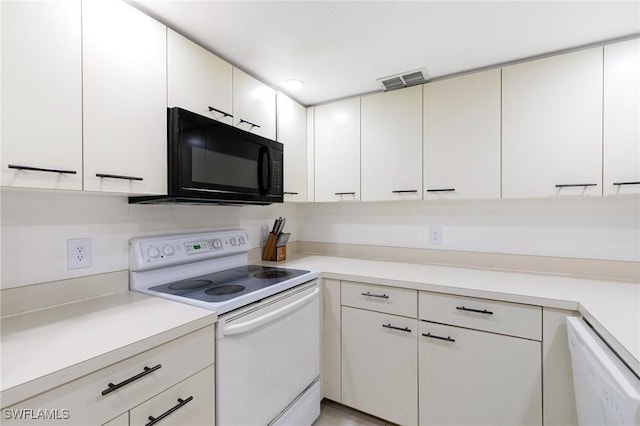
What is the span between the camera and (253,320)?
1.28m

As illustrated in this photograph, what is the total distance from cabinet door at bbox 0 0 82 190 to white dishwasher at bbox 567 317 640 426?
1.76 meters

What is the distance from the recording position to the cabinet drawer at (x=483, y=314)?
134 centimetres

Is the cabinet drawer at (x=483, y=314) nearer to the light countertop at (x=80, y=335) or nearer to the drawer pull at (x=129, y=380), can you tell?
the light countertop at (x=80, y=335)

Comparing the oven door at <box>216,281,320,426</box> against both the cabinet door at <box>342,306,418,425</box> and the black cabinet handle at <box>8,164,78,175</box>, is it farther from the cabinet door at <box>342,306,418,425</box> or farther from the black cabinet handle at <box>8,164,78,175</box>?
the black cabinet handle at <box>8,164,78,175</box>

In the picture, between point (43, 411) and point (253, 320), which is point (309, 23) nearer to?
point (253, 320)

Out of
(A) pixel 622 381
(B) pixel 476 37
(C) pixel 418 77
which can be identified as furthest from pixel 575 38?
(A) pixel 622 381

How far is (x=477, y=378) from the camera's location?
4.78 feet

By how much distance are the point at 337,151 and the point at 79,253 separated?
1.62 meters

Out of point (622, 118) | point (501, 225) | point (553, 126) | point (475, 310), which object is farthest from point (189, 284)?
point (622, 118)

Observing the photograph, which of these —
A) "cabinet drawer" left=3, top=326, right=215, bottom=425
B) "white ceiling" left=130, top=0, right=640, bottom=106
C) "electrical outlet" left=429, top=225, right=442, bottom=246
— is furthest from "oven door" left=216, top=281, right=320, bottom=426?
"white ceiling" left=130, top=0, right=640, bottom=106

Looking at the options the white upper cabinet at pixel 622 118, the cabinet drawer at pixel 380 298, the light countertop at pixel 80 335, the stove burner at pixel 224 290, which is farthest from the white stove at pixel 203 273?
the white upper cabinet at pixel 622 118

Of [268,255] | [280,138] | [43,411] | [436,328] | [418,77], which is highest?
[418,77]

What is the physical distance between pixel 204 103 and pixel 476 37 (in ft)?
4.58

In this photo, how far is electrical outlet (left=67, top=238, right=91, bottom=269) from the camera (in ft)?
4.10
